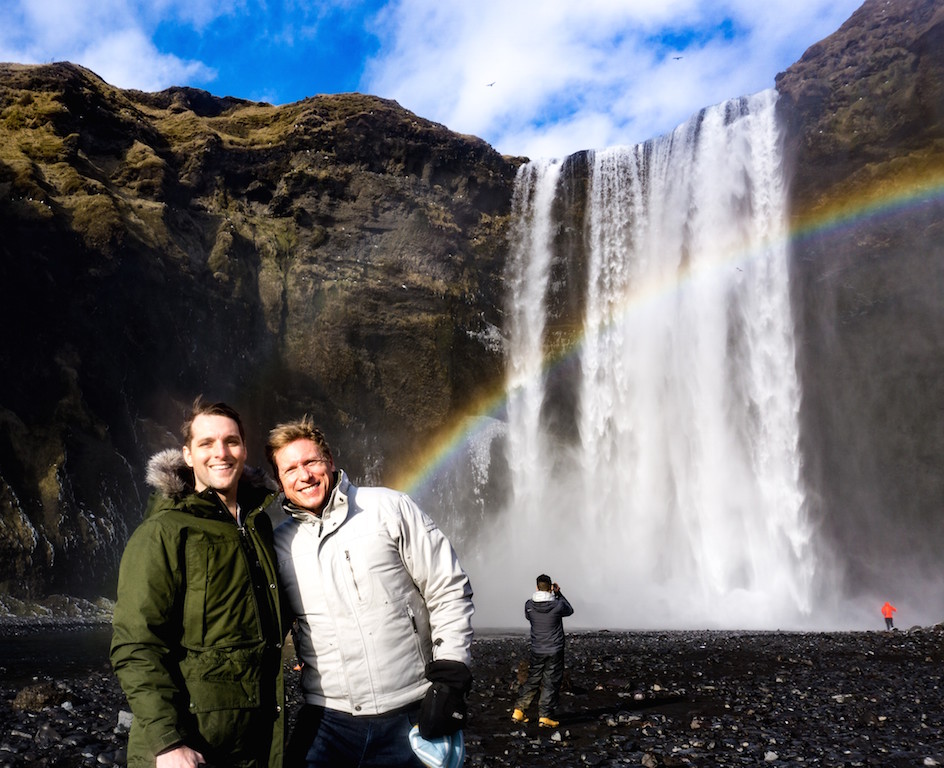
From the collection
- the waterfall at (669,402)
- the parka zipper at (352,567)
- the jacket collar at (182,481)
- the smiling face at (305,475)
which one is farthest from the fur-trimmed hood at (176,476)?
the waterfall at (669,402)

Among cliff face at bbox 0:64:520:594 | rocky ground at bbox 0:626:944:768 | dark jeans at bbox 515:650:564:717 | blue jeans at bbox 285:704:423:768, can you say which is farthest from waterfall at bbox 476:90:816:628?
blue jeans at bbox 285:704:423:768

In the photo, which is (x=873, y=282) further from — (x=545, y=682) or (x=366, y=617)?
(x=366, y=617)

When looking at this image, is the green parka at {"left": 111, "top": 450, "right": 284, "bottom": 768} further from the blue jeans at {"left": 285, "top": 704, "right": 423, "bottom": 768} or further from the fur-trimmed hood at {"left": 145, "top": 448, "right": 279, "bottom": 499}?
the blue jeans at {"left": 285, "top": 704, "right": 423, "bottom": 768}

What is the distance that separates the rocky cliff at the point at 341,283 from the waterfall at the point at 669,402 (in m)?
1.90

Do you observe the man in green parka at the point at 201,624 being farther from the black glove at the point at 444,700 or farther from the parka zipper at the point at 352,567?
the black glove at the point at 444,700

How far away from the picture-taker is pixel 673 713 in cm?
1045

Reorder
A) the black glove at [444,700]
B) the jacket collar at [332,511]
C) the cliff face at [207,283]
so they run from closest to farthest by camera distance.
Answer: the black glove at [444,700], the jacket collar at [332,511], the cliff face at [207,283]

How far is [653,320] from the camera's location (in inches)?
1660

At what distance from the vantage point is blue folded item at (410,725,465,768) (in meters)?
3.20

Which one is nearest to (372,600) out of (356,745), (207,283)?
(356,745)

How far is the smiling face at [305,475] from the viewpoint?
11.3ft

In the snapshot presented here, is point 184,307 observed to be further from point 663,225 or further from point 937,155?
point 937,155

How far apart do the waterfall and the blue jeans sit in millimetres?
31471

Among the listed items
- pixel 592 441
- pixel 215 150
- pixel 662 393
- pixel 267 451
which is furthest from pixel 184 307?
pixel 267 451
